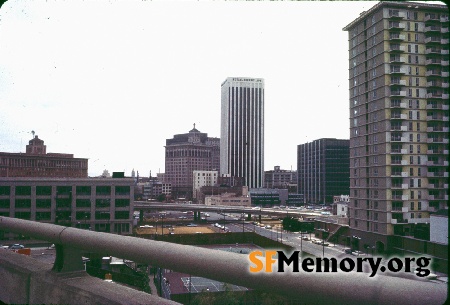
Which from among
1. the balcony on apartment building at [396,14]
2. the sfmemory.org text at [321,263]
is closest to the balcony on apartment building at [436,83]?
the balcony on apartment building at [396,14]

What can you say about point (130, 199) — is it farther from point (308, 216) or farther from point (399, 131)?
point (308, 216)

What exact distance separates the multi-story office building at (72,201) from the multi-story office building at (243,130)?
129 meters

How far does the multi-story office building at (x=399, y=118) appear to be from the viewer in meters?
33.3

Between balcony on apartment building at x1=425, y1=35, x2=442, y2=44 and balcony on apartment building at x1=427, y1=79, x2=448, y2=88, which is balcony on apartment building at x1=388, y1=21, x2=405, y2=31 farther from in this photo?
balcony on apartment building at x1=427, y1=79, x2=448, y2=88

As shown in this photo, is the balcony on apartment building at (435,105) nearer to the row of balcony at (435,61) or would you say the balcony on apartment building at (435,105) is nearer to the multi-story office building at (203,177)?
the row of balcony at (435,61)

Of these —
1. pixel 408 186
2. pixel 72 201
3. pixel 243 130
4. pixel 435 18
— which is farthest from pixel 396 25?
pixel 243 130

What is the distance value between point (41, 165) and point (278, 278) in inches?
2696

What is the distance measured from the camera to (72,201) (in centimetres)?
2688

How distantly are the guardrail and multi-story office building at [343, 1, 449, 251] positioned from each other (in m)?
33.5

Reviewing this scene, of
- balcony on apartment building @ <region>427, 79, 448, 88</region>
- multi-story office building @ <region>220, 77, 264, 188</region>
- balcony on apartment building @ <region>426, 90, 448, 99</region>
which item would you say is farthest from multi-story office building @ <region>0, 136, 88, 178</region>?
multi-story office building @ <region>220, 77, 264, 188</region>

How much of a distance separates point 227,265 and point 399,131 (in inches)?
1385

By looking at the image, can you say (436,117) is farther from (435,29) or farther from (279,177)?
(279,177)

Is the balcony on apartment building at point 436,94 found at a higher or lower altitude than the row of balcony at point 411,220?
higher

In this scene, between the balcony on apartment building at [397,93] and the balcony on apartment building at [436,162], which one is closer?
the balcony on apartment building at [436,162]
